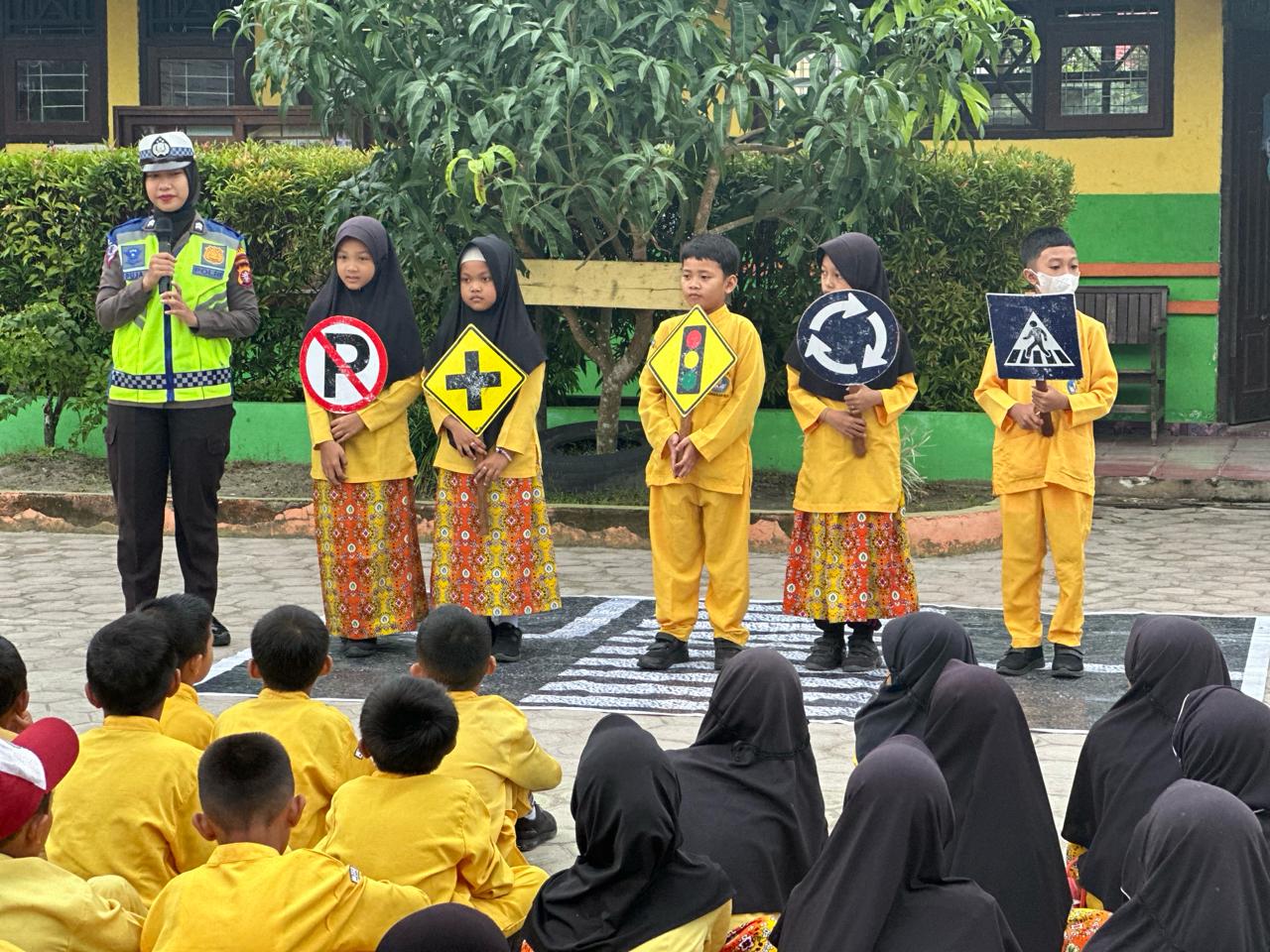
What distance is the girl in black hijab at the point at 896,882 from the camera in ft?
9.70

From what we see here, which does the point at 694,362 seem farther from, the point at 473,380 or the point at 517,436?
the point at 473,380

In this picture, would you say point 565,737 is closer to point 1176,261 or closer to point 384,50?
point 384,50

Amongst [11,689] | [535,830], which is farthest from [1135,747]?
[11,689]

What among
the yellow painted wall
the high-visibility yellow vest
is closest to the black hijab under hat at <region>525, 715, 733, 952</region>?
the high-visibility yellow vest

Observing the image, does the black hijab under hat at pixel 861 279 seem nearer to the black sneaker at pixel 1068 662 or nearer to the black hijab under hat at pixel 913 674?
the black sneaker at pixel 1068 662

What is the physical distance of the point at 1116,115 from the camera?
12695mm

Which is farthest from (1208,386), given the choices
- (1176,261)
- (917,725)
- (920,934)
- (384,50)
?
(920,934)

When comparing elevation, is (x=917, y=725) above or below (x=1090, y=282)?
below

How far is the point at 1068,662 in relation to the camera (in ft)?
21.7

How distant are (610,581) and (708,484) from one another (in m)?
1.87

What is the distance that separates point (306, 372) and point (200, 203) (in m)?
4.04

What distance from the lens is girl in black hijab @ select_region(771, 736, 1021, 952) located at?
296 cm

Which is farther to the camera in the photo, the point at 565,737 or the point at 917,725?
the point at 565,737

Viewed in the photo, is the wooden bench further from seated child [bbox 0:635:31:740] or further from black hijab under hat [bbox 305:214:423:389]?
seated child [bbox 0:635:31:740]
